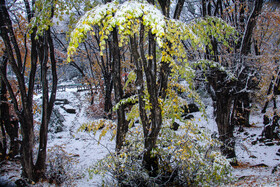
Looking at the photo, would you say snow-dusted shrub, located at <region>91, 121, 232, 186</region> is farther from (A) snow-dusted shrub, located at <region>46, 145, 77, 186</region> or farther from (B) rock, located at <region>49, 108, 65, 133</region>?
(B) rock, located at <region>49, 108, 65, 133</region>

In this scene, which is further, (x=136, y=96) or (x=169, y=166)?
(x=136, y=96)

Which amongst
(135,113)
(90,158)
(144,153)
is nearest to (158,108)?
(135,113)

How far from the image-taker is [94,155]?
661 cm

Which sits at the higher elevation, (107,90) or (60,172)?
(107,90)

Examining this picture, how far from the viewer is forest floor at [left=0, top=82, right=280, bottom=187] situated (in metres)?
4.48

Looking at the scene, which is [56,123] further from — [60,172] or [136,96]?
[136,96]

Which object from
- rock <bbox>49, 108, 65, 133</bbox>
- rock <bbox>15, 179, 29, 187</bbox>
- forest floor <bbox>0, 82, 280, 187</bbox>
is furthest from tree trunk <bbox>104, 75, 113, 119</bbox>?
rock <bbox>15, 179, 29, 187</bbox>

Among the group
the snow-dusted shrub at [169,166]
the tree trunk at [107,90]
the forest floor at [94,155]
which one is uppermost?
the tree trunk at [107,90]

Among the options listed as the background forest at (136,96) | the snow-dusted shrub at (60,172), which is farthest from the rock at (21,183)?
the snow-dusted shrub at (60,172)

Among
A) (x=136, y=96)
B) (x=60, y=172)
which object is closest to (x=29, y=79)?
(x=60, y=172)

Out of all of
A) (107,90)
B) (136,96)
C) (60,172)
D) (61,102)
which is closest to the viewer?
(136,96)

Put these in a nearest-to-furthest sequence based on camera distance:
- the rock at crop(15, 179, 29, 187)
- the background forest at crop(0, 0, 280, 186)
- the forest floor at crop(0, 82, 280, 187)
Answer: the background forest at crop(0, 0, 280, 186)
the rock at crop(15, 179, 29, 187)
the forest floor at crop(0, 82, 280, 187)

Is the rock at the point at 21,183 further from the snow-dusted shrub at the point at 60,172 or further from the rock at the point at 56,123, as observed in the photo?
the rock at the point at 56,123

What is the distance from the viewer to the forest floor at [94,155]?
4480mm
